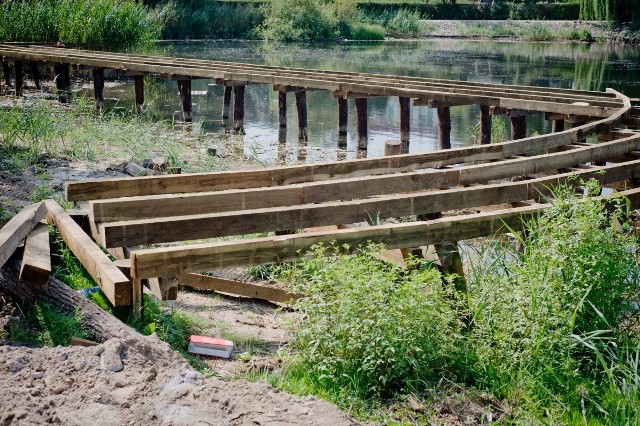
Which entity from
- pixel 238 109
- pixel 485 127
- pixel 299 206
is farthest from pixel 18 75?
pixel 299 206

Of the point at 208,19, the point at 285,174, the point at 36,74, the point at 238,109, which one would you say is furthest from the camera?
the point at 208,19

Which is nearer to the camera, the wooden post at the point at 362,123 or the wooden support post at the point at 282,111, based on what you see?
the wooden post at the point at 362,123

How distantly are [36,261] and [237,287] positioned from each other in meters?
1.74

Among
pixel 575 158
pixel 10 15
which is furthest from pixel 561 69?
pixel 575 158

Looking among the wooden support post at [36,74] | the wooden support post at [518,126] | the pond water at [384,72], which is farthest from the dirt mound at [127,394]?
the wooden support post at [36,74]

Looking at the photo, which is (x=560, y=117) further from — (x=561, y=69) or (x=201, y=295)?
(x=561, y=69)

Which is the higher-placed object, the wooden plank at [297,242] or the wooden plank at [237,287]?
the wooden plank at [297,242]

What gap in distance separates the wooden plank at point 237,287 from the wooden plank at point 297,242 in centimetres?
85

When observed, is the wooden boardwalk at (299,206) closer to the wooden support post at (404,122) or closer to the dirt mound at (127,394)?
the dirt mound at (127,394)

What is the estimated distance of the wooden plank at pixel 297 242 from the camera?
4.95m

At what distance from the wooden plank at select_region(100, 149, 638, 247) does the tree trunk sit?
23.2 inches

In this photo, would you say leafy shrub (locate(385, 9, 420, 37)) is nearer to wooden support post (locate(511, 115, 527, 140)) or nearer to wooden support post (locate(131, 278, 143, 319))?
wooden support post (locate(511, 115, 527, 140))

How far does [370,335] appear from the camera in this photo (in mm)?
4469

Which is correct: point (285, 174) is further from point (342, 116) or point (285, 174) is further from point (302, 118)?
point (302, 118)
